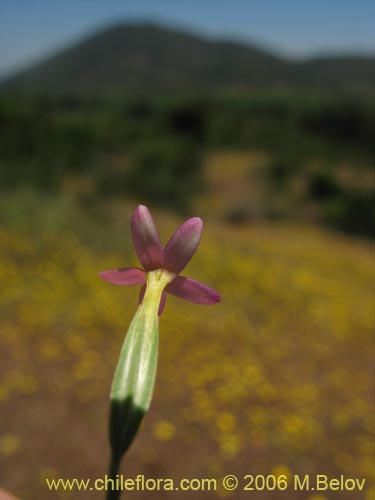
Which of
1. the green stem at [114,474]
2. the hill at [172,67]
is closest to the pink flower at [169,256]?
the green stem at [114,474]

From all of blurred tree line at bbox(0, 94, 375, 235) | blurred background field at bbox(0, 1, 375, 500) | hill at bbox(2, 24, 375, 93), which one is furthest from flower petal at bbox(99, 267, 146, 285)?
hill at bbox(2, 24, 375, 93)

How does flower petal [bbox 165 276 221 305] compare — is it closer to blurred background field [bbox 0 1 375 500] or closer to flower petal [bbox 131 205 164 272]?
flower petal [bbox 131 205 164 272]

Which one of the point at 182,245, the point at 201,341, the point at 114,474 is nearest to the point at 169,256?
the point at 182,245

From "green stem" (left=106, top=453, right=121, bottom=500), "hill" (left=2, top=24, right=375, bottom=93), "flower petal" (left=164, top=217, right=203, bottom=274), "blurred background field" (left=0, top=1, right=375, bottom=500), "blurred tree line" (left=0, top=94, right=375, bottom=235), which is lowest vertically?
"hill" (left=2, top=24, right=375, bottom=93)

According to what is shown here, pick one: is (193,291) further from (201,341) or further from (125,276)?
(201,341)

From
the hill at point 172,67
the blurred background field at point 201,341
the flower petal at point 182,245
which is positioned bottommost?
the hill at point 172,67

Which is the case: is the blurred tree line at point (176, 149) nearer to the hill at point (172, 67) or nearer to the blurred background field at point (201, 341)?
the blurred background field at point (201, 341)

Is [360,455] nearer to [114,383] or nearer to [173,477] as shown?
[173,477]
